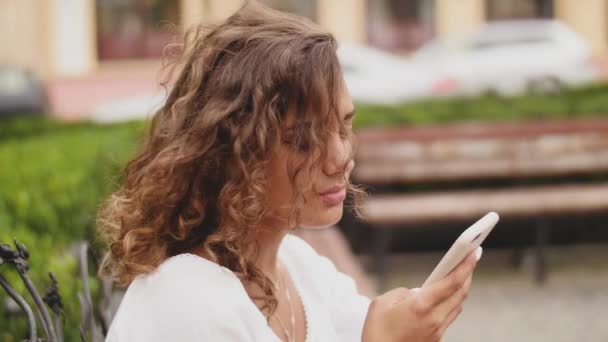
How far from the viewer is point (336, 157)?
1.80m

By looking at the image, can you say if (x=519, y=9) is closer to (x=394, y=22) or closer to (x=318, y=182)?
(x=394, y=22)

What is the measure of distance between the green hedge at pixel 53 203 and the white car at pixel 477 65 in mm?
11840

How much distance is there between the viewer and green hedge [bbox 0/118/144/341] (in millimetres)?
2744

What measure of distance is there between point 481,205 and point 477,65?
498 inches

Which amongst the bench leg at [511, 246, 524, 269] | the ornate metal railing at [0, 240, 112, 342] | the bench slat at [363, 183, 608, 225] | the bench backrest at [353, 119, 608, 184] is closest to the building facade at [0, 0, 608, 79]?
the bench backrest at [353, 119, 608, 184]

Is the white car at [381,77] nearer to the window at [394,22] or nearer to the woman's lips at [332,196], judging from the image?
the window at [394,22]

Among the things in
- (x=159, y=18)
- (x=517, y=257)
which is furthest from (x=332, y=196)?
(x=159, y=18)

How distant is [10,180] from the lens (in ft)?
14.0

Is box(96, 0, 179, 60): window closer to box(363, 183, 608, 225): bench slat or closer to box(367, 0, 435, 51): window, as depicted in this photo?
box(367, 0, 435, 51): window

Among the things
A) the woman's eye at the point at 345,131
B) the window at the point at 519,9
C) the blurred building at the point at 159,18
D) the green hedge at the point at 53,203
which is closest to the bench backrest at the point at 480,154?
the green hedge at the point at 53,203

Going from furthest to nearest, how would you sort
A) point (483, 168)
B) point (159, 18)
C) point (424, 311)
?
1. point (159, 18)
2. point (483, 168)
3. point (424, 311)

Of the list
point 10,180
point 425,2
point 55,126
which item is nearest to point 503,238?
point 10,180

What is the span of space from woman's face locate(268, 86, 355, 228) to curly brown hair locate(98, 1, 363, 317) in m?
0.01

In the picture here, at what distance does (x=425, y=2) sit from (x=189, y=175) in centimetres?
2393
